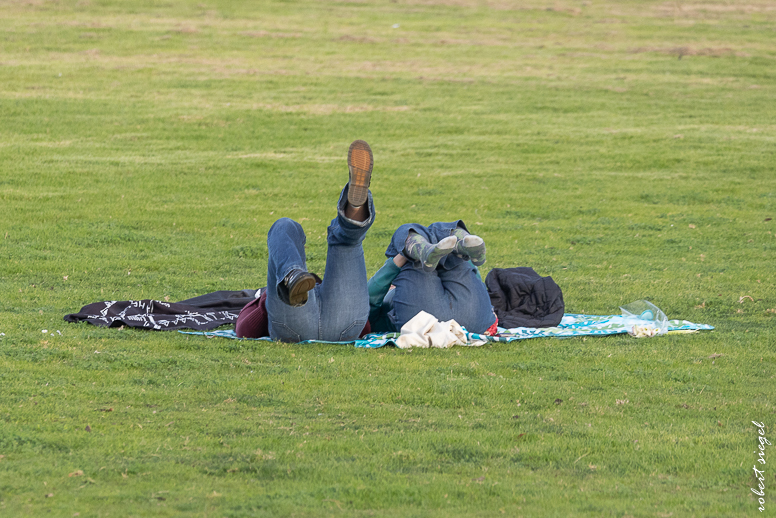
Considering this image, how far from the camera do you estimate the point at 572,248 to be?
13875 millimetres

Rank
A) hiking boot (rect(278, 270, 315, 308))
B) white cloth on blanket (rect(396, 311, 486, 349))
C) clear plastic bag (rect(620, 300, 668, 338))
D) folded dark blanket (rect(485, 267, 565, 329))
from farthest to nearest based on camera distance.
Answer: folded dark blanket (rect(485, 267, 565, 329)) → clear plastic bag (rect(620, 300, 668, 338)) → white cloth on blanket (rect(396, 311, 486, 349)) → hiking boot (rect(278, 270, 315, 308))

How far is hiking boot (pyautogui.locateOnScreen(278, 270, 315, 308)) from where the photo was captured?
6.73 meters

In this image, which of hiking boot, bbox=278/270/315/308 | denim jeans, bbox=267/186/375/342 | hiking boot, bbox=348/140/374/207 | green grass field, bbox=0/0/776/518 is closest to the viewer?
green grass field, bbox=0/0/776/518

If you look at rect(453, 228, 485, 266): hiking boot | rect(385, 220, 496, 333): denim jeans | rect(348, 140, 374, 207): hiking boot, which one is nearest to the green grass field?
rect(385, 220, 496, 333): denim jeans

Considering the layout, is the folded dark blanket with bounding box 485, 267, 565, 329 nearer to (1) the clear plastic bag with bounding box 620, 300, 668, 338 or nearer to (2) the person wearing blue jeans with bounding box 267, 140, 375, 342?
(1) the clear plastic bag with bounding box 620, 300, 668, 338

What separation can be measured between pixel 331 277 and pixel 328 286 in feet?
0.33

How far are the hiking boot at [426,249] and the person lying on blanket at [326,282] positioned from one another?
49cm

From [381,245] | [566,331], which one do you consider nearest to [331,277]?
[566,331]

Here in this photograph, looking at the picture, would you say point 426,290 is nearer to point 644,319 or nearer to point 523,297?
point 523,297

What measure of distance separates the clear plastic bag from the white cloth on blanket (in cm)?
168

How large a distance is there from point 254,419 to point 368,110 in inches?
771

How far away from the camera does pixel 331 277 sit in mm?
7438

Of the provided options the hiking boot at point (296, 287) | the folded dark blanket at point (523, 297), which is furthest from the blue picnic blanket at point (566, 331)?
the hiking boot at point (296, 287)

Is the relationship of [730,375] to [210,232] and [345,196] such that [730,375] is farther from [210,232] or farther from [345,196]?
[210,232]
